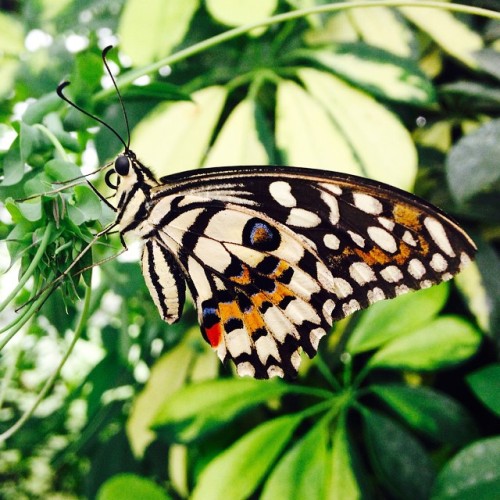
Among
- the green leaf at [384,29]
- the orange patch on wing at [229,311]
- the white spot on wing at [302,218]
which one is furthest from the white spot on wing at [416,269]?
the green leaf at [384,29]

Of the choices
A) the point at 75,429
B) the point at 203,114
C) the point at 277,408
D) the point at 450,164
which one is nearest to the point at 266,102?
the point at 203,114

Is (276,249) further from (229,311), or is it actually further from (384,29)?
(384,29)

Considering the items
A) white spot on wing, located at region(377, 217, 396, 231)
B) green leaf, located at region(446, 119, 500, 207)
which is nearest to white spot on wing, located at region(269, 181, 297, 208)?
white spot on wing, located at region(377, 217, 396, 231)

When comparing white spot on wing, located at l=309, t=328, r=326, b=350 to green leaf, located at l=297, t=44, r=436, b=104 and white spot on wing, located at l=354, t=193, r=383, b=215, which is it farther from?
green leaf, located at l=297, t=44, r=436, b=104

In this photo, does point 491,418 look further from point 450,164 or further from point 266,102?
A: point 266,102

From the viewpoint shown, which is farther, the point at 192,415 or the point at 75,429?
the point at 75,429
